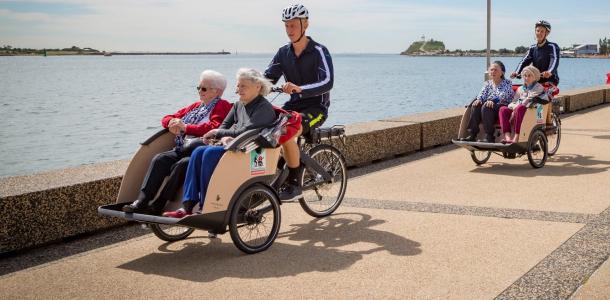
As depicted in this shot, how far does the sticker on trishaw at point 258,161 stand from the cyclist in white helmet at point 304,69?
735 millimetres

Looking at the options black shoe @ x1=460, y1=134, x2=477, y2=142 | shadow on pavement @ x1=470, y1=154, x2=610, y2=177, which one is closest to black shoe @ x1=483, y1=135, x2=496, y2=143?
black shoe @ x1=460, y1=134, x2=477, y2=142

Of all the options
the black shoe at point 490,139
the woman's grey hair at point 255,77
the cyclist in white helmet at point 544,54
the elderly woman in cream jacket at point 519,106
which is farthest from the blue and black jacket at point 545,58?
the woman's grey hair at point 255,77

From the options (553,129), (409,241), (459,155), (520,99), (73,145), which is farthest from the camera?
(73,145)

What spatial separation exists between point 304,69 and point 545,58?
18.6ft

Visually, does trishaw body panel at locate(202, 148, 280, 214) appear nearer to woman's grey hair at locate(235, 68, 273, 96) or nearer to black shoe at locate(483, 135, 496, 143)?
woman's grey hair at locate(235, 68, 273, 96)

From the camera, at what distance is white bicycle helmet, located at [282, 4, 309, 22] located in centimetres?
680

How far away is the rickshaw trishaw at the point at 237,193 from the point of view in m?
5.50

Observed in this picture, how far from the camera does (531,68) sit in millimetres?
10367

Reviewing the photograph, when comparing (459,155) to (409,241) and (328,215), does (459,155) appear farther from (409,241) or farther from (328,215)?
(409,241)

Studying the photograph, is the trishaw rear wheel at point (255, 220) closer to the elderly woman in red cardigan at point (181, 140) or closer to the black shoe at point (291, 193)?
the black shoe at point (291, 193)

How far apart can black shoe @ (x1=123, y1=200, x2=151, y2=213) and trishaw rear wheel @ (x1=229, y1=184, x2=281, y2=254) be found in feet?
2.06

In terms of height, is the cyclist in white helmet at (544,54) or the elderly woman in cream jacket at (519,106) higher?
the cyclist in white helmet at (544,54)

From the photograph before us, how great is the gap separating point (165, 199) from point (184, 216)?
A: 1.02ft

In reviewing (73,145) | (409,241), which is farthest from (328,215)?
(73,145)
